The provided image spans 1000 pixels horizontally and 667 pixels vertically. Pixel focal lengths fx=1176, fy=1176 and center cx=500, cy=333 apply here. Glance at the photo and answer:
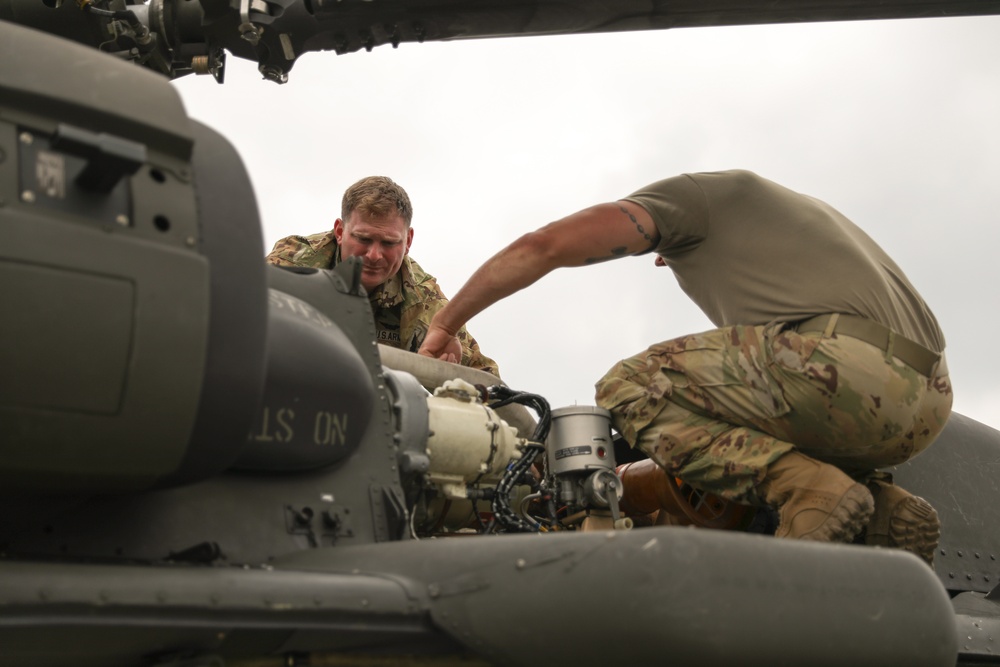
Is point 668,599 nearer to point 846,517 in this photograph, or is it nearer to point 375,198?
point 846,517

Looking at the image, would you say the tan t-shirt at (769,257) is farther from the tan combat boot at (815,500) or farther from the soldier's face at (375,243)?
the soldier's face at (375,243)

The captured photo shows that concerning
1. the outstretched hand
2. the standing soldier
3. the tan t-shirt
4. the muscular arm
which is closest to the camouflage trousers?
the tan t-shirt

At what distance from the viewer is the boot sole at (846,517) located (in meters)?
3.60

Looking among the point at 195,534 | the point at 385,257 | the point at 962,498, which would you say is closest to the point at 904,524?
the point at 962,498

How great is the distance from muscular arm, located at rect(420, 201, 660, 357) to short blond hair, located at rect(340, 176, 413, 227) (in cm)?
171

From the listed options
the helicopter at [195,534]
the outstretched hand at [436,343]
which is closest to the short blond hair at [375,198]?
the outstretched hand at [436,343]

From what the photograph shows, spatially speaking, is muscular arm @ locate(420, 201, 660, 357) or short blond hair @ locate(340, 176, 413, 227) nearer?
muscular arm @ locate(420, 201, 660, 357)

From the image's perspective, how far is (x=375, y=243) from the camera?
571 cm

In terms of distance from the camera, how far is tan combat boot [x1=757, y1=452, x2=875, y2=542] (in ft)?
11.8

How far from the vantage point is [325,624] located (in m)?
2.02

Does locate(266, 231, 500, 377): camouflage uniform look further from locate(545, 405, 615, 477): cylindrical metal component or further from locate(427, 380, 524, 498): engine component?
locate(427, 380, 524, 498): engine component

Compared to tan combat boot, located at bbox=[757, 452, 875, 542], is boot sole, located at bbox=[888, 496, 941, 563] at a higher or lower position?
lower

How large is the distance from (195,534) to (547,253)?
190 cm

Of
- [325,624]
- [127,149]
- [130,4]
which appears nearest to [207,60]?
[130,4]
